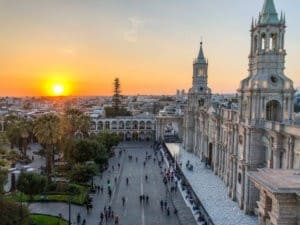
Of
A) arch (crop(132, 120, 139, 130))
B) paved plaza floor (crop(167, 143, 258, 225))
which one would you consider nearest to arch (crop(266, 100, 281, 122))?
paved plaza floor (crop(167, 143, 258, 225))

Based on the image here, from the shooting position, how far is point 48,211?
29031 millimetres

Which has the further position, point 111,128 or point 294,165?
point 111,128

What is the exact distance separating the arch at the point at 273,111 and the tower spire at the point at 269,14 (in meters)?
6.13

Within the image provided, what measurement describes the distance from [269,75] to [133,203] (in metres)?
15.4

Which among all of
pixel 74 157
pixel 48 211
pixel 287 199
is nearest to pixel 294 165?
pixel 287 199

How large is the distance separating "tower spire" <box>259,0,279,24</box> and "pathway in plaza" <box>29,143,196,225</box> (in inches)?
631

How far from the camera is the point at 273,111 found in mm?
29344

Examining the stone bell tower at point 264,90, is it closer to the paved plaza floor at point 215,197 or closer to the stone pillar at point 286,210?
the paved plaza floor at point 215,197

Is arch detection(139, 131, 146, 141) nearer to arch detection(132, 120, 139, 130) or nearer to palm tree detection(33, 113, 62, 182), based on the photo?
arch detection(132, 120, 139, 130)

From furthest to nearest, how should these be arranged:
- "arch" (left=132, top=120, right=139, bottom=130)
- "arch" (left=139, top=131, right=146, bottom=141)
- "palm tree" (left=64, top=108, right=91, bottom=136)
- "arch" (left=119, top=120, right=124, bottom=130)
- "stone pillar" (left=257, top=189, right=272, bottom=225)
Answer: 1. "arch" (left=132, top=120, right=139, bottom=130)
2. "arch" (left=119, top=120, right=124, bottom=130)
3. "arch" (left=139, top=131, right=146, bottom=141)
4. "palm tree" (left=64, top=108, right=91, bottom=136)
5. "stone pillar" (left=257, top=189, right=272, bottom=225)

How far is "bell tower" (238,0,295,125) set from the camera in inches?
1100

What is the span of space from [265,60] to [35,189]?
1988 cm

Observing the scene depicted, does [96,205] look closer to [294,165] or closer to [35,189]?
[35,189]

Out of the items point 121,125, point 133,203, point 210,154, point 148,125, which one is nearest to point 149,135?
point 148,125
